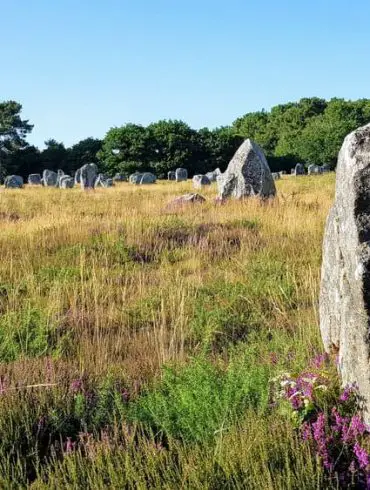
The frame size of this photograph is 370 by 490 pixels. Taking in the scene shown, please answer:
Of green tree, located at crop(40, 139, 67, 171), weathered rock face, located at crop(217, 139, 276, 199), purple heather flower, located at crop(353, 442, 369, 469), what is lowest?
purple heather flower, located at crop(353, 442, 369, 469)

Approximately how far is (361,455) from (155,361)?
5.79 ft

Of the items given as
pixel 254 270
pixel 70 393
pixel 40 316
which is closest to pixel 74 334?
pixel 40 316

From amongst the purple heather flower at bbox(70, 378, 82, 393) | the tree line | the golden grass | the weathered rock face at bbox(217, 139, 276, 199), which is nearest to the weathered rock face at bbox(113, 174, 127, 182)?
the tree line

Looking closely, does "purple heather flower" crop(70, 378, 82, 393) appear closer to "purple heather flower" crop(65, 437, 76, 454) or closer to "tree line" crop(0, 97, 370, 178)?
"purple heather flower" crop(65, 437, 76, 454)

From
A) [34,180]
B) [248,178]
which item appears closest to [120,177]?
[34,180]

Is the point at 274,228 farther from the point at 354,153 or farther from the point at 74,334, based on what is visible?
the point at 354,153

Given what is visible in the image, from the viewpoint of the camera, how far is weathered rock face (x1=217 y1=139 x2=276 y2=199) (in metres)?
16.4

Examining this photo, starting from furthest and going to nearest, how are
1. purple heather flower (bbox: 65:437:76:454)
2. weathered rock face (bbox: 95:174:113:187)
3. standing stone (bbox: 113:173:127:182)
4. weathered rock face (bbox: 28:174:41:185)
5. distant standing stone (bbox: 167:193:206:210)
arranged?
1. standing stone (bbox: 113:173:127:182)
2. weathered rock face (bbox: 28:174:41:185)
3. weathered rock face (bbox: 95:174:113:187)
4. distant standing stone (bbox: 167:193:206:210)
5. purple heather flower (bbox: 65:437:76:454)

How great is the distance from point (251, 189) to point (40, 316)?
38.5ft

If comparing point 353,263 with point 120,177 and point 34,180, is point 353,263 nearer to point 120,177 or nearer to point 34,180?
point 34,180

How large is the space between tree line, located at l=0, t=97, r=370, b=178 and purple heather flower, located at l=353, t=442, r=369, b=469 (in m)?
56.5

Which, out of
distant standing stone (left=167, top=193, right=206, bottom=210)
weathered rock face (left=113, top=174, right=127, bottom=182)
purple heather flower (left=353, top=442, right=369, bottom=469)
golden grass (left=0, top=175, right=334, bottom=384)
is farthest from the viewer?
weathered rock face (left=113, top=174, right=127, bottom=182)

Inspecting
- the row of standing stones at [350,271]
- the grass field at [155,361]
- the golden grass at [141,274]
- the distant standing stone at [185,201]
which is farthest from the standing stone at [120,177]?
the row of standing stones at [350,271]

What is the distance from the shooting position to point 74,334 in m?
5.02
